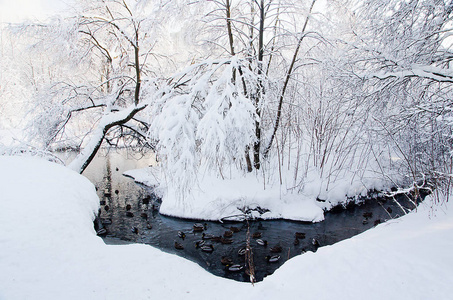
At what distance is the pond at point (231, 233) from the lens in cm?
562

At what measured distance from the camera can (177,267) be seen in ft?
13.8

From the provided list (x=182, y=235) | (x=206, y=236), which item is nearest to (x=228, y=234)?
(x=206, y=236)

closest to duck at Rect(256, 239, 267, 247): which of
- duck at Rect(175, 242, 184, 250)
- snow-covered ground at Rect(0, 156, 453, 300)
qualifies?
duck at Rect(175, 242, 184, 250)

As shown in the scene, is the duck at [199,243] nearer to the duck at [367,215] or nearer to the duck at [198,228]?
the duck at [198,228]

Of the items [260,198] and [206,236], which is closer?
[206,236]

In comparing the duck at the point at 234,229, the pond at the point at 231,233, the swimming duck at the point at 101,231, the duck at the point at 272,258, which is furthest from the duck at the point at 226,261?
the swimming duck at the point at 101,231

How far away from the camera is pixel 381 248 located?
11.7ft

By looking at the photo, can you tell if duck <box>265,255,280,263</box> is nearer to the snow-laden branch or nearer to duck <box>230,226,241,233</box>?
duck <box>230,226,241,233</box>

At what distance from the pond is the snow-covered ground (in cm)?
143

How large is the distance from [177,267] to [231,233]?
266 centimetres

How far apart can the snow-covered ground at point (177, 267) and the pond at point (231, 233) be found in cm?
143

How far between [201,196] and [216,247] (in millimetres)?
2441

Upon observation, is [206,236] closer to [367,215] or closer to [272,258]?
[272,258]

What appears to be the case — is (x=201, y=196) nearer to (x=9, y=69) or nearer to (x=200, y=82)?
(x=200, y=82)
